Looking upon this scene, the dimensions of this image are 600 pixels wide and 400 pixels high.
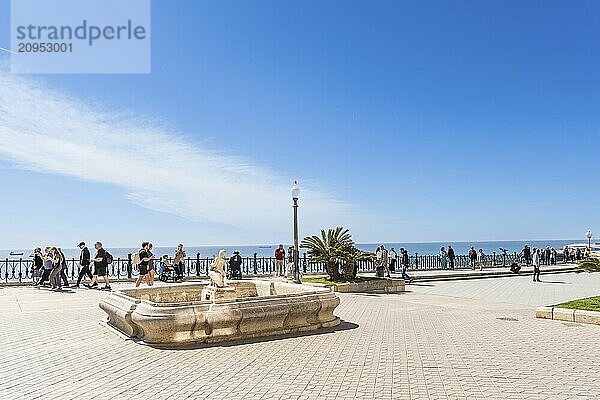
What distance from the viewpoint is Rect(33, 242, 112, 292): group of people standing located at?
19.1 metres

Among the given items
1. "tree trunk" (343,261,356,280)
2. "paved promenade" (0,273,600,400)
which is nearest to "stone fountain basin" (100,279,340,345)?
"paved promenade" (0,273,600,400)

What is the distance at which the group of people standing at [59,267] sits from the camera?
19.1 m

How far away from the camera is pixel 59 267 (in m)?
19.1

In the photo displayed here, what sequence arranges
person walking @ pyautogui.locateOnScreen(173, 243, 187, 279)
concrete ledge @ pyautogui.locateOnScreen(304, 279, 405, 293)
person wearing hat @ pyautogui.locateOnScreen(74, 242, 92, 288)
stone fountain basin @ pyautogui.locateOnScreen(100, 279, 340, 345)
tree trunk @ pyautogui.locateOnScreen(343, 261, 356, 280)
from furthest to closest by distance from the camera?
person walking @ pyautogui.locateOnScreen(173, 243, 187, 279) → person wearing hat @ pyautogui.locateOnScreen(74, 242, 92, 288) → tree trunk @ pyautogui.locateOnScreen(343, 261, 356, 280) → concrete ledge @ pyautogui.locateOnScreen(304, 279, 405, 293) → stone fountain basin @ pyautogui.locateOnScreen(100, 279, 340, 345)

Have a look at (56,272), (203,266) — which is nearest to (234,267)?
(203,266)

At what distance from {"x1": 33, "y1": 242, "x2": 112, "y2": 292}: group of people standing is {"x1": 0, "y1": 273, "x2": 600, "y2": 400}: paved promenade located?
700 cm

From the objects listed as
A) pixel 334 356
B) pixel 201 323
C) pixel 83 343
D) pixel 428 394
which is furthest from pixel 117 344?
pixel 428 394

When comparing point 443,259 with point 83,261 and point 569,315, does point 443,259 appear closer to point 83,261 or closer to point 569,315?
point 83,261

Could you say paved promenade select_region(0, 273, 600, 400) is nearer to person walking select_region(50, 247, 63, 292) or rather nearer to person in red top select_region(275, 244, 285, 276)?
person walking select_region(50, 247, 63, 292)

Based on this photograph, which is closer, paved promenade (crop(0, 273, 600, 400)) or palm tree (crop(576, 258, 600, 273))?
paved promenade (crop(0, 273, 600, 400))

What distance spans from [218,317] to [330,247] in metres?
10.6

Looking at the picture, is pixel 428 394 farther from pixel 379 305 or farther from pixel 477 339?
pixel 379 305

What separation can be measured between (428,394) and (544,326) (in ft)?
20.5

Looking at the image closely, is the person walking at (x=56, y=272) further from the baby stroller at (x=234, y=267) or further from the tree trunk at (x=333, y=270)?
the tree trunk at (x=333, y=270)
